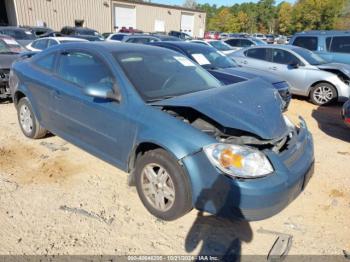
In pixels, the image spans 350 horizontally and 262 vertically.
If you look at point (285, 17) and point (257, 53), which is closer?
point (257, 53)

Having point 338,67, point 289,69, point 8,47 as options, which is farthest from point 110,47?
point 338,67

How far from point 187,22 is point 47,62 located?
38748mm

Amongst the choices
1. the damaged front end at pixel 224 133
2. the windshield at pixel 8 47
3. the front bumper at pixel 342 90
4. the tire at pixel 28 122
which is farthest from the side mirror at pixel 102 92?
the front bumper at pixel 342 90

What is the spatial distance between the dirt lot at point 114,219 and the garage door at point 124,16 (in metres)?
31.1

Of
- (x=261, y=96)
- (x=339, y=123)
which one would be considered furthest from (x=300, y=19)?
(x=261, y=96)

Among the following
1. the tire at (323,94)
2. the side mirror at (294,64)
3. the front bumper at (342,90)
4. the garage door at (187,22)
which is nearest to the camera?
the front bumper at (342,90)

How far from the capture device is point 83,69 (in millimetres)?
3561

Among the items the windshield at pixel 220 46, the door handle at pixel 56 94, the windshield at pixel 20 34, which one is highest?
the door handle at pixel 56 94

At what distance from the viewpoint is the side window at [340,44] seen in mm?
9531

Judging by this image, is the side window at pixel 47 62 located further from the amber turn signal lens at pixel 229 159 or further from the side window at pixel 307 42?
the side window at pixel 307 42

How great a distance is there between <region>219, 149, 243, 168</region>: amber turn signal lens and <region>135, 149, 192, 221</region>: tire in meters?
0.35

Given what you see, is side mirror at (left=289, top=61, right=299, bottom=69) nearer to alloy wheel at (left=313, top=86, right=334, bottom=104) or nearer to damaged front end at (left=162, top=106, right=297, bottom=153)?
alloy wheel at (left=313, top=86, right=334, bottom=104)

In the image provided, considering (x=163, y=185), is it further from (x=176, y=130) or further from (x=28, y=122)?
(x=28, y=122)

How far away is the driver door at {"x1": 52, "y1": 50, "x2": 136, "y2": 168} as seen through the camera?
3.03 meters
